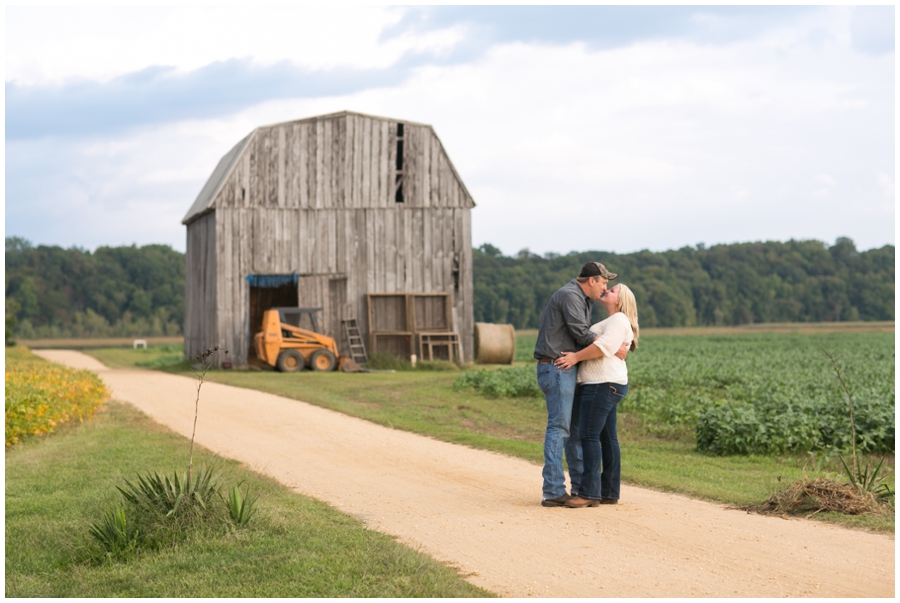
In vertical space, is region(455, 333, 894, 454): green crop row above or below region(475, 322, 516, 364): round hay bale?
below

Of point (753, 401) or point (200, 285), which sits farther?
point (200, 285)

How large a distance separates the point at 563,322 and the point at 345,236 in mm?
20737

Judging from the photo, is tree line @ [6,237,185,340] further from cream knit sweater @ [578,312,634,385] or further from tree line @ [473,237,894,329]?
cream knit sweater @ [578,312,634,385]

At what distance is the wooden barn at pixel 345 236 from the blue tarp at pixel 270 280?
4 cm

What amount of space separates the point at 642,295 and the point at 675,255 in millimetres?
13231

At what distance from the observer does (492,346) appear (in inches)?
1150

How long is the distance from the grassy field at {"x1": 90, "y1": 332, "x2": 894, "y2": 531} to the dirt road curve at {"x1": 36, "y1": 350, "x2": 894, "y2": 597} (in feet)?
1.96

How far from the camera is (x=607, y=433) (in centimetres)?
816

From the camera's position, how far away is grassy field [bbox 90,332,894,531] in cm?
959

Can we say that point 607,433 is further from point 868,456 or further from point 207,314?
point 207,314

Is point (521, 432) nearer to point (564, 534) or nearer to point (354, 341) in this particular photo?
point (564, 534)

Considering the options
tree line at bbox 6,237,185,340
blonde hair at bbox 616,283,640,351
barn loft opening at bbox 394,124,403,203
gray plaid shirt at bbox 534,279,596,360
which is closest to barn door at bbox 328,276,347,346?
barn loft opening at bbox 394,124,403,203

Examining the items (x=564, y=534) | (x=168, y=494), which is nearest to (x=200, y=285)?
(x=168, y=494)

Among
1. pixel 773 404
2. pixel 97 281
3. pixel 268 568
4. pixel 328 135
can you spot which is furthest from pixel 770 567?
pixel 97 281
